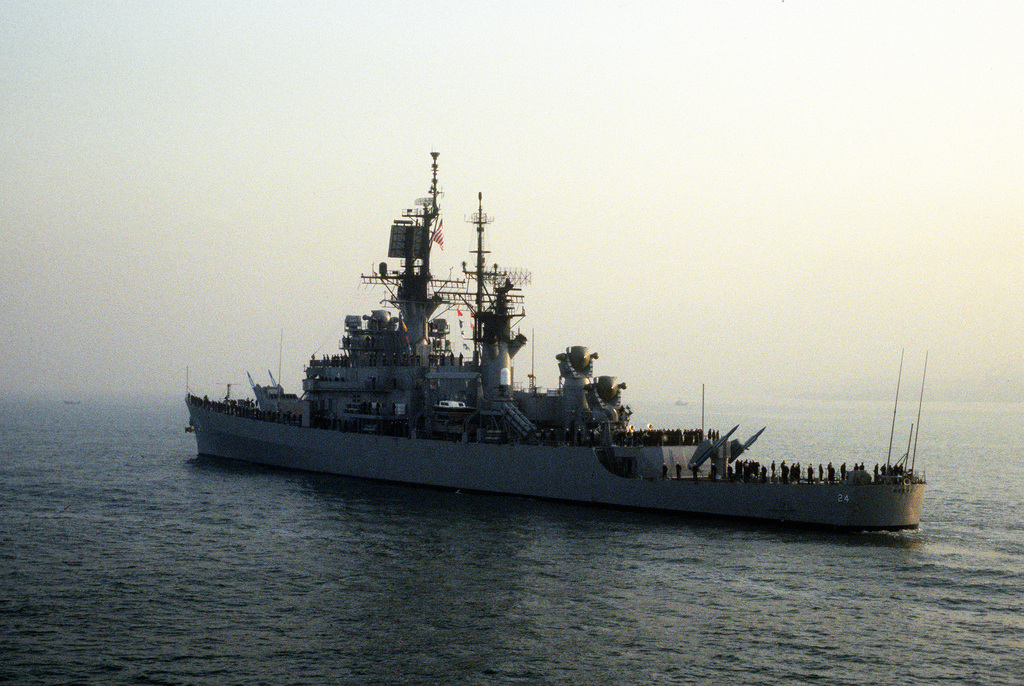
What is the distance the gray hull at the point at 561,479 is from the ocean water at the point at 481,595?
864 mm

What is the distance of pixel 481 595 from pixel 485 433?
18825mm

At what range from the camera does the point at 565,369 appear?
146ft

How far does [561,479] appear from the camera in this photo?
40250mm

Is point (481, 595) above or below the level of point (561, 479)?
below

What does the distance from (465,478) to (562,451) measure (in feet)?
19.0

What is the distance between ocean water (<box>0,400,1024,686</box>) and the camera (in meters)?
20.1

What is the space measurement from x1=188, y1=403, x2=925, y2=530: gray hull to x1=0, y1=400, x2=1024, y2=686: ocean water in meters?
0.86

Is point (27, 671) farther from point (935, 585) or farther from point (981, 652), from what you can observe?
point (935, 585)

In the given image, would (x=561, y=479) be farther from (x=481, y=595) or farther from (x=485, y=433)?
(x=481, y=595)

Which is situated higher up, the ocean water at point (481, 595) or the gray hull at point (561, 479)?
the gray hull at point (561, 479)

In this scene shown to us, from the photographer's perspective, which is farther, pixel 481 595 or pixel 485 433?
pixel 485 433

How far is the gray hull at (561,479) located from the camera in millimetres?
34031

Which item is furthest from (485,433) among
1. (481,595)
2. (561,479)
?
(481,595)

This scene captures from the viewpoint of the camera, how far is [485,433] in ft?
145
